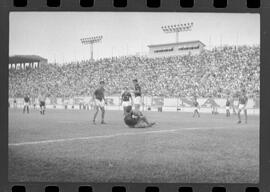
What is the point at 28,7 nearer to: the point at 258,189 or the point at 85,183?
the point at 85,183

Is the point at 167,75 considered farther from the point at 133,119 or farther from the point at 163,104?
the point at 133,119

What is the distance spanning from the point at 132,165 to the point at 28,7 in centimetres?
428

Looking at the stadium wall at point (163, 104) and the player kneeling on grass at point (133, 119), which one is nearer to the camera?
the player kneeling on grass at point (133, 119)

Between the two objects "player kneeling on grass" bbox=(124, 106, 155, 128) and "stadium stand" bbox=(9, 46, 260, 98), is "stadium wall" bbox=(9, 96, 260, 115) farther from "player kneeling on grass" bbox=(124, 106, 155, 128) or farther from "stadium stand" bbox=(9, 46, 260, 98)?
"player kneeling on grass" bbox=(124, 106, 155, 128)

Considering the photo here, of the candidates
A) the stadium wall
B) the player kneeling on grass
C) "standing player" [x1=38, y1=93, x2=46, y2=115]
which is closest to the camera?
the player kneeling on grass

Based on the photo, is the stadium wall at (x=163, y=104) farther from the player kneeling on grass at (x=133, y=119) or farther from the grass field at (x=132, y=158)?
the grass field at (x=132, y=158)

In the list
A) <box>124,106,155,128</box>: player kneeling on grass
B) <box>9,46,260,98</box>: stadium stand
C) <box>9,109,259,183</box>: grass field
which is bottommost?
<box>9,109,259,183</box>: grass field

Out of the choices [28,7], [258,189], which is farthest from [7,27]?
[258,189]

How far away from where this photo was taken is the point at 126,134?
10.8 metres

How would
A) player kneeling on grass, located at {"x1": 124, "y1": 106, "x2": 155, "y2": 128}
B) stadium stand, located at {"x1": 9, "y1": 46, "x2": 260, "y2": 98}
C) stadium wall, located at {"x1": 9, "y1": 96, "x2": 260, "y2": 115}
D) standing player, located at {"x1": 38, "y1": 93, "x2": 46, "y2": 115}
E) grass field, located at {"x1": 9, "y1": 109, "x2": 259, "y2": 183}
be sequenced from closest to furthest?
1. grass field, located at {"x1": 9, "y1": 109, "x2": 259, "y2": 183}
2. player kneeling on grass, located at {"x1": 124, "y1": 106, "x2": 155, "y2": 128}
3. standing player, located at {"x1": 38, "y1": 93, "x2": 46, "y2": 115}
4. stadium stand, located at {"x1": 9, "y1": 46, "x2": 260, "y2": 98}
5. stadium wall, located at {"x1": 9, "y1": 96, "x2": 260, "y2": 115}

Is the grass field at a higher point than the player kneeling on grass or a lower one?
lower

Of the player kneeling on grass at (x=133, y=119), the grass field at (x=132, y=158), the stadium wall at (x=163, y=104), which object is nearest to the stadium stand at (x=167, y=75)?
the stadium wall at (x=163, y=104)

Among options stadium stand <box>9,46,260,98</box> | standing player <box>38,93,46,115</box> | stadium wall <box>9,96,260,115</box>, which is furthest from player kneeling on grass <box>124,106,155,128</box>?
stadium wall <box>9,96,260,115</box>

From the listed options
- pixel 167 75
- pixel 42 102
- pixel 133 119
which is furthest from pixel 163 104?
pixel 133 119
